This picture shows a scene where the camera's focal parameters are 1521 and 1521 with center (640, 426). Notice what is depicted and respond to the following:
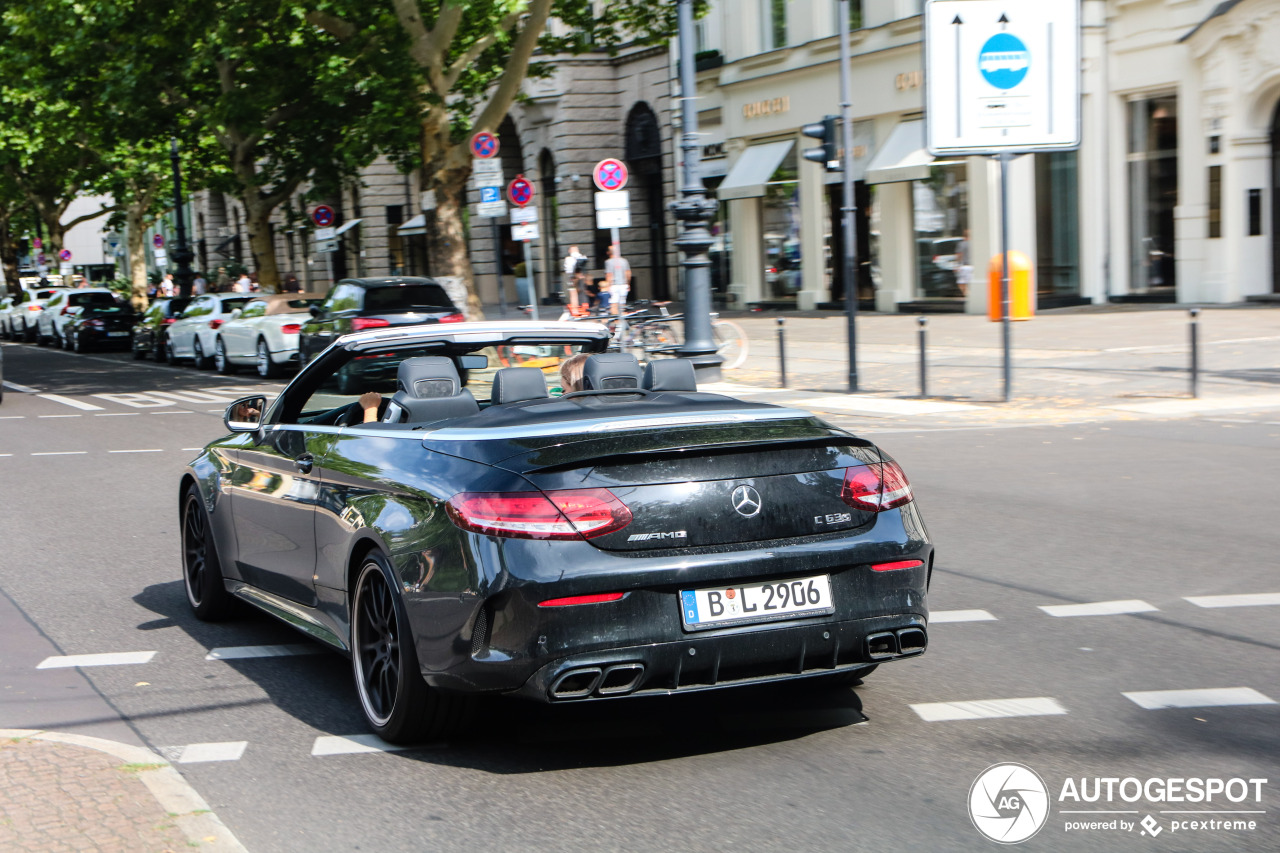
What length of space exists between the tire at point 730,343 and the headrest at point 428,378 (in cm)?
1652

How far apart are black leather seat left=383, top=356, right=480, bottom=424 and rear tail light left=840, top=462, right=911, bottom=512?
1395 millimetres

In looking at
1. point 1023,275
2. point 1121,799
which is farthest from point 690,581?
point 1023,275

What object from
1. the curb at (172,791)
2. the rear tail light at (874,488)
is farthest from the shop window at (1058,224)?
the curb at (172,791)

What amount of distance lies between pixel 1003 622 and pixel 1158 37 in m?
A: 23.2

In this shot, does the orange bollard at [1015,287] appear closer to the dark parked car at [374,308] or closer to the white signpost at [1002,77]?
the white signpost at [1002,77]

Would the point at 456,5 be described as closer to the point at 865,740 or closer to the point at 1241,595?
the point at 1241,595

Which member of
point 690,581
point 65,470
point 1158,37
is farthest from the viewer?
point 1158,37

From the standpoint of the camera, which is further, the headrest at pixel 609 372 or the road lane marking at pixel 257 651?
the road lane marking at pixel 257 651

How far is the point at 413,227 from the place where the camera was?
50.5 m

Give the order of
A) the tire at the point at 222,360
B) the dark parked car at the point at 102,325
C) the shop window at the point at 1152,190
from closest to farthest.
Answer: the shop window at the point at 1152,190 < the tire at the point at 222,360 < the dark parked car at the point at 102,325

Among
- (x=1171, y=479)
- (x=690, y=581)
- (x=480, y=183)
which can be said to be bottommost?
(x=1171, y=479)

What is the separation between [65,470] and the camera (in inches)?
528

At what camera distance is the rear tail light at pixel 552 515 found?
4375 mm

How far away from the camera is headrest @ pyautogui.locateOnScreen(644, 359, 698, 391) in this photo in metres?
5.74
